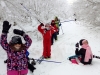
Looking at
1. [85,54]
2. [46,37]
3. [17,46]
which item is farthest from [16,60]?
[46,37]

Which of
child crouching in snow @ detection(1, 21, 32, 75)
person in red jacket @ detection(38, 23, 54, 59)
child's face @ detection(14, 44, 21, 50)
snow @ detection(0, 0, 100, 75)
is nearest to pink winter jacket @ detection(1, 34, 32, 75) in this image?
child crouching in snow @ detection(1, 21, 32, 75)

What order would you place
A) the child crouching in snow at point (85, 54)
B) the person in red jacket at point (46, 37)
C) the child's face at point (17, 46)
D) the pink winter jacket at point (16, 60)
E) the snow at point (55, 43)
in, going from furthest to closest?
the person in red jacket at point (46, 37) < the child crouching in snow at point (85, 54) < the snow at point (55, 43) < the pink winter jacket at point (16, 60) < the child's face at point (17, 46)

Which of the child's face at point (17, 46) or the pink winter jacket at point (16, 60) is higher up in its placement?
the child's face at point (17, 46)

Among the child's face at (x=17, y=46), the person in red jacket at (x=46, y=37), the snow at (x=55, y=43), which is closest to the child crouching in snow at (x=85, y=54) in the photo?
the snow at (x=55, y=43)

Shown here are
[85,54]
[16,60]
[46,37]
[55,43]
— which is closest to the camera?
[16,60]

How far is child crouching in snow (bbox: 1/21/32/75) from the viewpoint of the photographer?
4.65 meters

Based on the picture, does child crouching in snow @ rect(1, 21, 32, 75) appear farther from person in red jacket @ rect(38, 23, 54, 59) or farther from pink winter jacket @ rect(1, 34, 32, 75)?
person in red jacket @ rect(38, 23, 54, 59)

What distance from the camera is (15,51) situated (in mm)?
4773

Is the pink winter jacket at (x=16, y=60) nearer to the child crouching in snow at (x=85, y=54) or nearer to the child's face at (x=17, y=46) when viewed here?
the child's face at (x=17, y=46)

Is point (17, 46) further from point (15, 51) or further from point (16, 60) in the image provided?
point (16, 60)

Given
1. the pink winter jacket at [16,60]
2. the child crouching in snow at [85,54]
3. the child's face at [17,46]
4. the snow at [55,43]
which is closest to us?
the child's face at [17,46]

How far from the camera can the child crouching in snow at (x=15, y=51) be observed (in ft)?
15.3

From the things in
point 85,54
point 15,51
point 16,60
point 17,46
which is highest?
point 17,46

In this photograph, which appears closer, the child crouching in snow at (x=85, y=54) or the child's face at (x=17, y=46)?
the child's face at (x=17, y=46)
